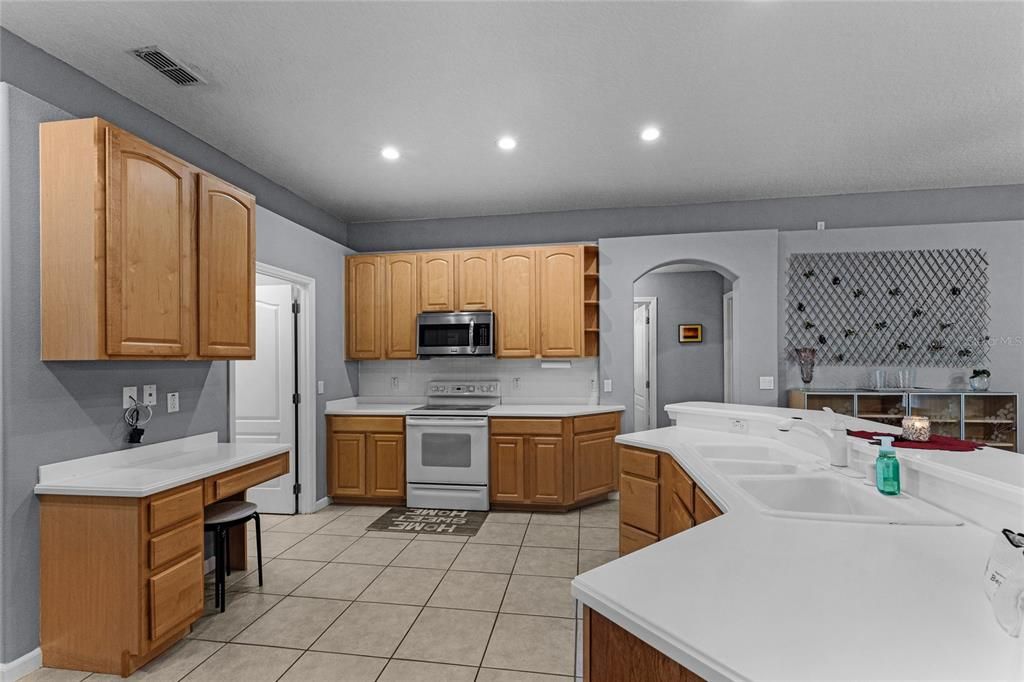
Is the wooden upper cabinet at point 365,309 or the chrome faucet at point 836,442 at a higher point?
the wooden upper cabinet at point 365,309

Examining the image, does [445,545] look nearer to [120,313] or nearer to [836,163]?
[120,313]

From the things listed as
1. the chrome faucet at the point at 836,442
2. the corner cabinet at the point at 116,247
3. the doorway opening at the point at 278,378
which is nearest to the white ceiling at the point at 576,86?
the corner cabinet at the point at 116,247

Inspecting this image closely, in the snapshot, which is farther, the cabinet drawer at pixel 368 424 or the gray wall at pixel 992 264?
the cabinet drawer at pixel 368 424

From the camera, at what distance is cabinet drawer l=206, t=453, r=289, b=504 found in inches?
103

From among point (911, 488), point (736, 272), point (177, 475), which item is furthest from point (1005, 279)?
point (177, 475)

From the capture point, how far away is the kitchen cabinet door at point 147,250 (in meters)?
2.29

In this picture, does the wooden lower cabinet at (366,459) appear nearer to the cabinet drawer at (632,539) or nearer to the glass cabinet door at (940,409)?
the cabinet drawer at (632,539)

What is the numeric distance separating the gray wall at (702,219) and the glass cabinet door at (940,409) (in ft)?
5.32

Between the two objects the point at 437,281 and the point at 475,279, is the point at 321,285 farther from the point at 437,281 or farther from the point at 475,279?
the point at 475,279

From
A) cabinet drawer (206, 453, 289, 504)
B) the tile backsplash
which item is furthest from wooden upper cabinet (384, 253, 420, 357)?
cabinet drawer (206, 453, 289, 504)

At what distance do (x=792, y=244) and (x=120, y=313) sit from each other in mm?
5186

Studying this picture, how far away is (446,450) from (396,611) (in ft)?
6.24

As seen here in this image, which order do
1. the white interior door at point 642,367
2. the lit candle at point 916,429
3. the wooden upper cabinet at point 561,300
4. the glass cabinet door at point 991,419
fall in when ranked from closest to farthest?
the lit candle at point 916,429 → the glass cabinet door at point 991,419 → the wooden upper cabinet at point 561,300 → the white interior door at point 642,367

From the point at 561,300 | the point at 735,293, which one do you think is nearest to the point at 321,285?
the point at 561,300
